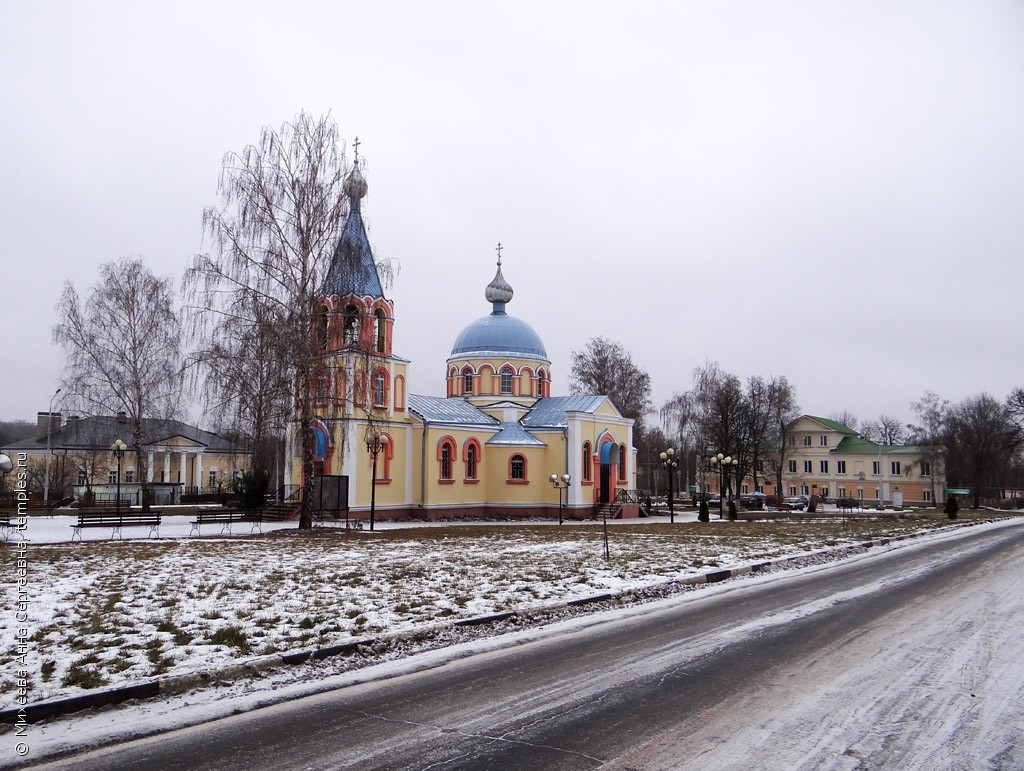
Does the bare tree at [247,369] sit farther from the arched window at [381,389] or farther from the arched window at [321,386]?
the arched window at [381,389]

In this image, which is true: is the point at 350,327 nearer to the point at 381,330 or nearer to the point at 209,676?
the point at 381,330

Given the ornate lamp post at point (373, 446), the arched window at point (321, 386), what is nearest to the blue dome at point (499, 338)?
the ornate lamp post at point (373, 446)

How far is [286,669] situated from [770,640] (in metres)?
5.14

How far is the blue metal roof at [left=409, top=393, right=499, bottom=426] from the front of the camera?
35194 mm

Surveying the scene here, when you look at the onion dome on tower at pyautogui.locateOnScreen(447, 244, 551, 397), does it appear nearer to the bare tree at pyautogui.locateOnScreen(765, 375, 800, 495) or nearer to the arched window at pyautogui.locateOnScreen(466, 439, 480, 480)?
the arched window at pyautogui.locateOnScreen(466, 439, 480, 480)

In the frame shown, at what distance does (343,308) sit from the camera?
26.0 meters

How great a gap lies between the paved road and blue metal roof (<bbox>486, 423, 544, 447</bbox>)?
26799 millimetres

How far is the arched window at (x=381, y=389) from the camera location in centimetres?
3200

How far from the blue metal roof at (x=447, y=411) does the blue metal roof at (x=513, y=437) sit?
0.71m

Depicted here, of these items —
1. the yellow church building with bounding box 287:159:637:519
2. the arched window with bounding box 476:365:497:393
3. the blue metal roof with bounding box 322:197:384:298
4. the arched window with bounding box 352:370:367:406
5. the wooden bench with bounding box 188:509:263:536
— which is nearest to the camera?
the blue metal roof with bounding box 322:197:384:298

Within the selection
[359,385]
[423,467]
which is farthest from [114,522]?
[423,467]

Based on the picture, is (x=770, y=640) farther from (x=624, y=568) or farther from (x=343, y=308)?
(x=343, y=308)

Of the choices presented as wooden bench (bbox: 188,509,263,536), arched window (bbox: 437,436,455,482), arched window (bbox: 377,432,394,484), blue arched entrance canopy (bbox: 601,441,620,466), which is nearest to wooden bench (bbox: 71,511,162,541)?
wooden bench (bbox: 188,509,263,536)

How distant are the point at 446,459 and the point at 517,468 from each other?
12.2 ft
